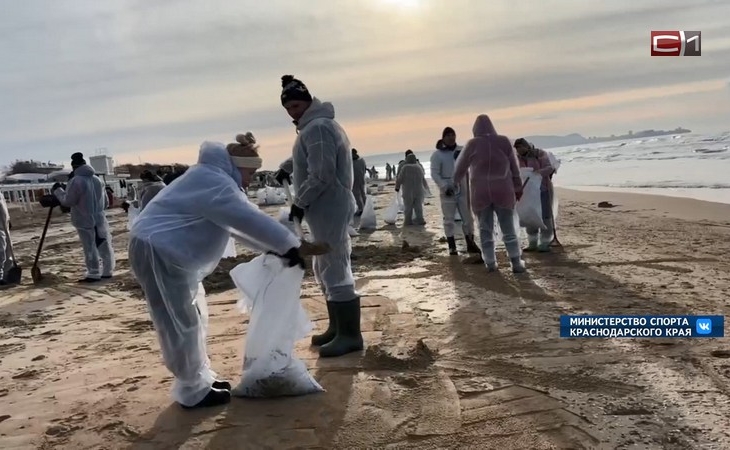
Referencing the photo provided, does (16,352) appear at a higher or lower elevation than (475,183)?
lower

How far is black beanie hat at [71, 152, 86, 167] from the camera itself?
26.5 ft

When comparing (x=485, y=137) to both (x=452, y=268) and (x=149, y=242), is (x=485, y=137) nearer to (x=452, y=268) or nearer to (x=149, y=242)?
(x=452, y=268)

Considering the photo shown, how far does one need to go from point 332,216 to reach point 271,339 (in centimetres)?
107

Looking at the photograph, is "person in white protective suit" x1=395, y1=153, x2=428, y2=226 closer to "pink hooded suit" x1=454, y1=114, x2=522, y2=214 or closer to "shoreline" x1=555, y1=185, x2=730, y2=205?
"pink hooded suit" x1=454, y1=114, x2=522, y2=214

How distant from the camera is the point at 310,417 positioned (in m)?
2.96

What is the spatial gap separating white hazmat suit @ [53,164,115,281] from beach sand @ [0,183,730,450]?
1480mm

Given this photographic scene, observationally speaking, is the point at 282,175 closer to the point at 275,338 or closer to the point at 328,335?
the point at 328,335

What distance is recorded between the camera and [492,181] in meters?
6.09

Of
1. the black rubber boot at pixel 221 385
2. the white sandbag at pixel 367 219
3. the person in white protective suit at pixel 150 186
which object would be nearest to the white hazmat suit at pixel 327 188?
the black rubber boot at pixel 221 385

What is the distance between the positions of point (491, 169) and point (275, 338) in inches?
144

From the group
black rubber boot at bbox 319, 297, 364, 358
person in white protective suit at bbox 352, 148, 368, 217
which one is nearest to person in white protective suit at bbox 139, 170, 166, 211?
person in white protective suit at bbox 352, 148, 368, 217

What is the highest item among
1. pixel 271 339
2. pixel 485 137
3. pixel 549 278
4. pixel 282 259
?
pixel 485 137

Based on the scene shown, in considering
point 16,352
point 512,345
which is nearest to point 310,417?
point 512,345

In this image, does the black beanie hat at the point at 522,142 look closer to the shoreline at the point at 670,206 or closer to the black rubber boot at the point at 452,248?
the black rubber boot at the point at 452,248
